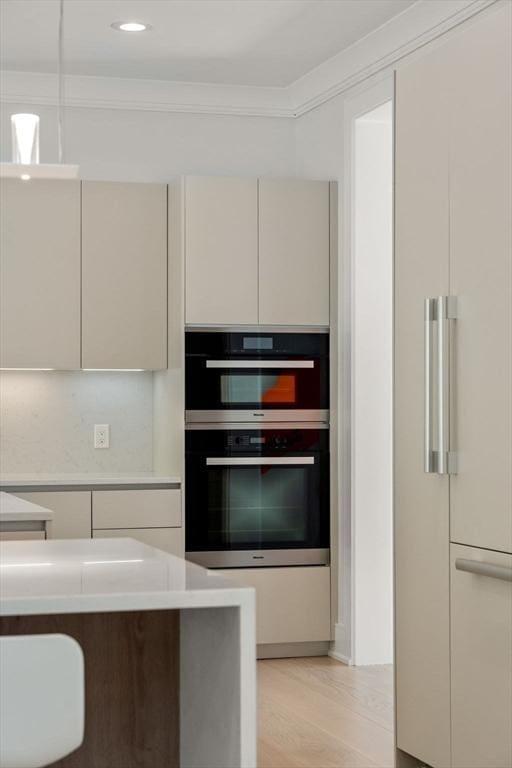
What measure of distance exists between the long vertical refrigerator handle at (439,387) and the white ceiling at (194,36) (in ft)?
6.32

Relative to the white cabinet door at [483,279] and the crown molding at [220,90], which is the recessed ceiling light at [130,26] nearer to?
the crown molding at [220,90]

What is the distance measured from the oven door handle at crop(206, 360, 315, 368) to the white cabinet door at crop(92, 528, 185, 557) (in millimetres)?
811

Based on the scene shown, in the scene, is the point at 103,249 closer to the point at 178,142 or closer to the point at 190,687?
the point at 178,142

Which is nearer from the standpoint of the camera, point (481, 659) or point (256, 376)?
point (481, 659)

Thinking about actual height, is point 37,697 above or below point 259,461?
below

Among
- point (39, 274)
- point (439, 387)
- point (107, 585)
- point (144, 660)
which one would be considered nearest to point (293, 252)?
point (39, 274)

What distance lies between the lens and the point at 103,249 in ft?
18.5

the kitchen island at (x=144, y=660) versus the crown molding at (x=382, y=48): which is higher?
the crown molding at (x=382, y=48)

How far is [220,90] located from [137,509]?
2.27 m

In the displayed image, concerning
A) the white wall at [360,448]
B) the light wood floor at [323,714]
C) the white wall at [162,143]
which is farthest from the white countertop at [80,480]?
the white wall at [162,143]

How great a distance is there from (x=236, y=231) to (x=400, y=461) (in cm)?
232

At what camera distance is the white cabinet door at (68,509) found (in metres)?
5.23

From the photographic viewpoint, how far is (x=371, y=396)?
552cm

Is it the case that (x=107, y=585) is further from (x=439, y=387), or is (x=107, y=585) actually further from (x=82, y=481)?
(x=82, y=481)
